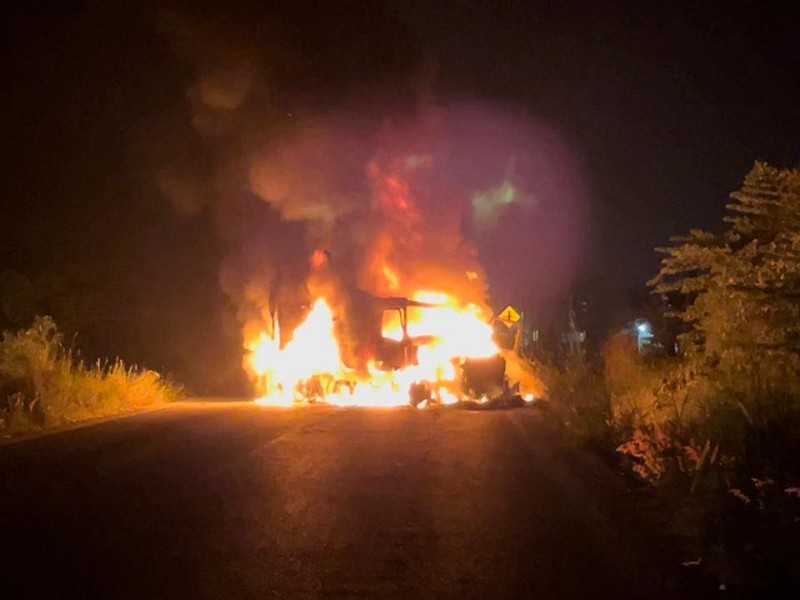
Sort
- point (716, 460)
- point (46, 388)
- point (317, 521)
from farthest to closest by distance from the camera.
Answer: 1. point (46, 388)
2. point (716, 460)
3. point (317, 521)

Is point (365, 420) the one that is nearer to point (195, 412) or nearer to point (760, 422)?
point (195, 412)

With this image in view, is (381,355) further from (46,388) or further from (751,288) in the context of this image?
(751,288)

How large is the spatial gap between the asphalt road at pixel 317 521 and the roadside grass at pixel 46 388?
2.42m

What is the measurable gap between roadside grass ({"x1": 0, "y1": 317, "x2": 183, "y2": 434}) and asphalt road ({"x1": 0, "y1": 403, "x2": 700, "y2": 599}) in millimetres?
2423

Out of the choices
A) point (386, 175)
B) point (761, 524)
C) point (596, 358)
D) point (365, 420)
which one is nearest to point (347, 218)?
point (386, 175)

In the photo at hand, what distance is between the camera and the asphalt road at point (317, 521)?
309 inches

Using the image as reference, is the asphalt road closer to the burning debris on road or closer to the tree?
the tree

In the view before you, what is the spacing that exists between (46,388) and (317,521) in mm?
12585

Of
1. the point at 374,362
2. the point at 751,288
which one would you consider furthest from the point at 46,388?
the point at 751,288

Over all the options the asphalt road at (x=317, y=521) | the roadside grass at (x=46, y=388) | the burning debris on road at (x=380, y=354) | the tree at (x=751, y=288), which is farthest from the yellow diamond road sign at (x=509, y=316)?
the asphalt road at (x=317, y=521)

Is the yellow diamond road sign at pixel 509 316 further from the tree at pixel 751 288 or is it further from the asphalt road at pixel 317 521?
the asphalt road at pixel 317 521

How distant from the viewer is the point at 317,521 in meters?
10.1

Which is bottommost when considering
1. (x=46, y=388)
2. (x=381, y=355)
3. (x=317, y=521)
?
(x=317, y=521)

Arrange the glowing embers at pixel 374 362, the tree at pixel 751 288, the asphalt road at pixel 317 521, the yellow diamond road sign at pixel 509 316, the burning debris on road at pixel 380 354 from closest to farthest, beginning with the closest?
the asphalt road at pixel 317 521 → the tree at pixel 751 288 → the burning debris on road at pixel 380 354 → the glowing embers at pixel 374 362 → the yellow diamond road sign at pixel 509 316
